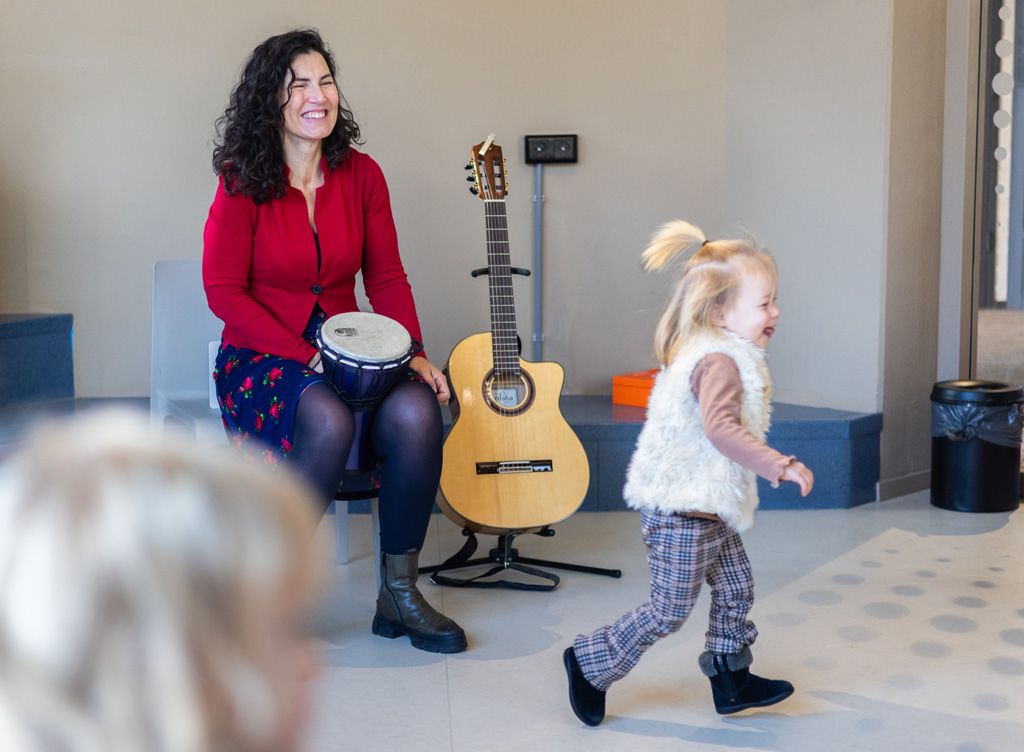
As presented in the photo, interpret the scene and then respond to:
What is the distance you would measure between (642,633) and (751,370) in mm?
495

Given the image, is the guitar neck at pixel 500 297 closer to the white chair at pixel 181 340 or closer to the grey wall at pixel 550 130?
the white chair at pixel 181 340

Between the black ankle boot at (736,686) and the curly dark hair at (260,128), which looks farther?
the curly dark hair at (260,128)

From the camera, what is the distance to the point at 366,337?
8.43 ft

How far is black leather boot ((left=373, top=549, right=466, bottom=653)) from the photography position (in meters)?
2.53

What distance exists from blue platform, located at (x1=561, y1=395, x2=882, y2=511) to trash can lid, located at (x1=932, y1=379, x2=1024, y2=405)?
8.8 inches

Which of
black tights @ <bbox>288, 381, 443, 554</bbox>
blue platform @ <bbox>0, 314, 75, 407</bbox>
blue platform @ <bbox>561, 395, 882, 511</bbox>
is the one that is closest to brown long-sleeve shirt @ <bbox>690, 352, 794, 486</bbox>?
black tights @ <bbox>288, 381, 443, 554</bbox>

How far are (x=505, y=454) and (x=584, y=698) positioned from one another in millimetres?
848

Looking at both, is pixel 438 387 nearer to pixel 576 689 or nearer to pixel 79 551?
pixel 576 689

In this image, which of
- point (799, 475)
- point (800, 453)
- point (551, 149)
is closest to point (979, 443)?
point (800, 453)

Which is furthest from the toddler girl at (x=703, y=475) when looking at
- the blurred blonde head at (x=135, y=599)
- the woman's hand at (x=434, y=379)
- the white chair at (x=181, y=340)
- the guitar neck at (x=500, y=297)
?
the blurred blonde head at (x=135, y=599)

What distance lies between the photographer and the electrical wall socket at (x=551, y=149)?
4.10m

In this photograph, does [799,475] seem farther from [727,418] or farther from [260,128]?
[260,128]

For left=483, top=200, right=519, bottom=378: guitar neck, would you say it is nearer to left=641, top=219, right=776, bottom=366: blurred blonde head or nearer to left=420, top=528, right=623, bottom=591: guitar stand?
left=420, top=528, right=623, bottom=591: guitar stand

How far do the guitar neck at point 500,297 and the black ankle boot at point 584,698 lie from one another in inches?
38.7
